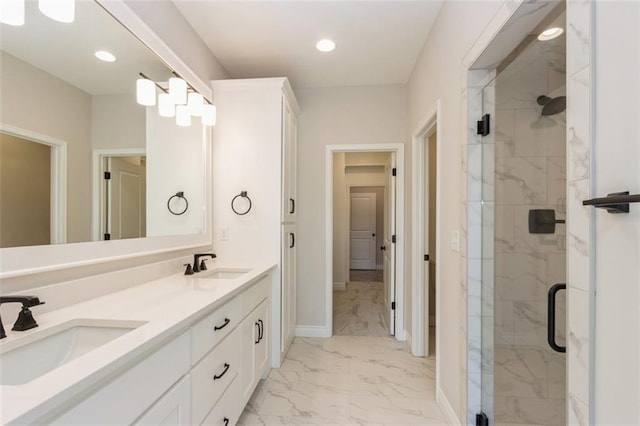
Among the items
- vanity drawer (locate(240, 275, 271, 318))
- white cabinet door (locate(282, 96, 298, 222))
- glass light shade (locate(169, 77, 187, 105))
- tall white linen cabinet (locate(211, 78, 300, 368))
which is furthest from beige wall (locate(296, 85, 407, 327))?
glass light shade (locate(169, 77, 187, 105))

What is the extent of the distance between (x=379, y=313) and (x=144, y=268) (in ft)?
10.2

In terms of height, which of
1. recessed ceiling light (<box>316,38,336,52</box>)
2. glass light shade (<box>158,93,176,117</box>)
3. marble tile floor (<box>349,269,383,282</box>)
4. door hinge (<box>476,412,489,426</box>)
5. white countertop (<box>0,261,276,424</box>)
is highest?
recessed ceiling light (<box>316,38,336,52</box>)

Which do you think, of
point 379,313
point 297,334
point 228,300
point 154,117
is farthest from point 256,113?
point 379,313

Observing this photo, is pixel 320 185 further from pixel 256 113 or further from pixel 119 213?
pixel 119 213

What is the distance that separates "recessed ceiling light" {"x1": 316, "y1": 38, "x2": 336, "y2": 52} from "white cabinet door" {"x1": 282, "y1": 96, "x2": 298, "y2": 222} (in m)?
0.51

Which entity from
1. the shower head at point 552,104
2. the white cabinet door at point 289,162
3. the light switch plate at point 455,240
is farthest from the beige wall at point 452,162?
the white cabinet door at point 289,162

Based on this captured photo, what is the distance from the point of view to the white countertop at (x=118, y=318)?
0.60 meters

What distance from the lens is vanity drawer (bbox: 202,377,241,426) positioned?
52.9 inches

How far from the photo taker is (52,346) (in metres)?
0.98

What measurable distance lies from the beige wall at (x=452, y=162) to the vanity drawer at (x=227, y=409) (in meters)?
1.24

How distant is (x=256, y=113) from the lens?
99.0 inches

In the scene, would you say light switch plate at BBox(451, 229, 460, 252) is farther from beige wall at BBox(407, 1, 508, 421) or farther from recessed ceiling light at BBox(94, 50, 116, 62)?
recessed ceiling light at BBox(94, 50, 116, 62)

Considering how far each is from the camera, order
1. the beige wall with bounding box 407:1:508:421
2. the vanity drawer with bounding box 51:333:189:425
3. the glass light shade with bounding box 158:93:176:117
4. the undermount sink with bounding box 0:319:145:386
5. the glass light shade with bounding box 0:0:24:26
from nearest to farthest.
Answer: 1. the vanity drawer with bounding box 51:333:189:425
2. the undermount sink with bounding box 0:319:145:386
3. the glass light shade with bounding box 0:0:24:26
4. the beige wall with bounding box 407:1:508:421
5. the glass light shade with bounding box 158:93:176:117

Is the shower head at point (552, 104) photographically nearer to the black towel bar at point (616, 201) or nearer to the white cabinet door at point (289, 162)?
the black towel bar at point (616, 201)
